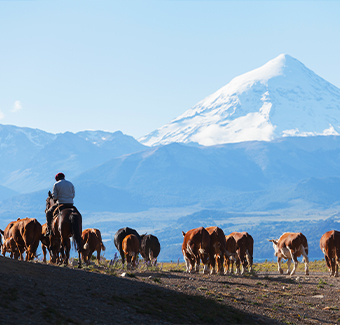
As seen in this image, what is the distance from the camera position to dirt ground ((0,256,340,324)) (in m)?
13.3

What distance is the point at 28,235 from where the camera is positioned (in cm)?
2112

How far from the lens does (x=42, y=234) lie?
22922mm

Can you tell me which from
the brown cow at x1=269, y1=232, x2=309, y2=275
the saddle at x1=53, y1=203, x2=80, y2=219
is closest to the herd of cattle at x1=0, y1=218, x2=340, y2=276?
→ the brown cow at x1=269, y1=232, x2=309, y2=275

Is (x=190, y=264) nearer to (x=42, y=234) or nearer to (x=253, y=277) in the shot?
(x=253, y=277)

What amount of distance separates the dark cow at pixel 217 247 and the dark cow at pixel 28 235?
8.09 m

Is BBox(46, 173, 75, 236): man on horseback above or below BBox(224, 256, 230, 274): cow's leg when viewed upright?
above

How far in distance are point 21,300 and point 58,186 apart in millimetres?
7794

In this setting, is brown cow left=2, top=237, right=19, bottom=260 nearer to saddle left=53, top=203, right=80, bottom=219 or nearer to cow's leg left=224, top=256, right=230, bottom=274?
saddle left=53, top=203, right=80, bottom=219

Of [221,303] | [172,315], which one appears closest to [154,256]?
[221,303]

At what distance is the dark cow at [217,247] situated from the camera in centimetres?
2586

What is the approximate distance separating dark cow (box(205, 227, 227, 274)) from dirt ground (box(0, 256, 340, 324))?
4.18 meters

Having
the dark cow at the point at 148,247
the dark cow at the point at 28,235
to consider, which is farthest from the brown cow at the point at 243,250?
the dark cow at the point at 28,235

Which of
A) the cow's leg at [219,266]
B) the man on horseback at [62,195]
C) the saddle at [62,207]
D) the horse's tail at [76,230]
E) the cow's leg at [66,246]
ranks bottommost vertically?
the cow's leg at [219,266]

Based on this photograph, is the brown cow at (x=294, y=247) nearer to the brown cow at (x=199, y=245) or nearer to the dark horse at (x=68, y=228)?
the brown cow at (x=199, y=245)
